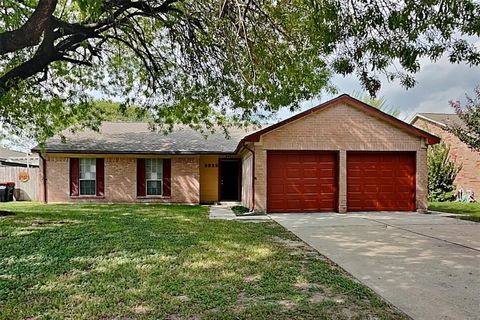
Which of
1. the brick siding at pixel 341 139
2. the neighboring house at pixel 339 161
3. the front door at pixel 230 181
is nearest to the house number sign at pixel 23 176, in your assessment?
the front door at pixel 230 181

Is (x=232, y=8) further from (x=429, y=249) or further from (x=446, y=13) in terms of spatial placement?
(x=429, y=249)

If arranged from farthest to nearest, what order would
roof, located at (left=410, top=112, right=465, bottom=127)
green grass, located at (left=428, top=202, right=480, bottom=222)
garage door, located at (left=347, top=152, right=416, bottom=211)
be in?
roof, located at (left=410, top=112, right=465, bottom=127)
garage door, located at (left=347, top=152, right=416, bottom=211)
green grass, located at (left=428, top=202, right=480, bottom=222)

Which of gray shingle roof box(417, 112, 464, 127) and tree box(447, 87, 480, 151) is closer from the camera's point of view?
tree box(447, 87, 480, 151)

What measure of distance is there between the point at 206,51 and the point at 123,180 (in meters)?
9.33

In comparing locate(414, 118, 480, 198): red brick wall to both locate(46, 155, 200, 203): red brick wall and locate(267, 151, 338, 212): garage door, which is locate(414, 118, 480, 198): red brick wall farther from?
locate(46, 155, 200, 203): red brick wall

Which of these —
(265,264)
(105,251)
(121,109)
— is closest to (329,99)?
(121,109)

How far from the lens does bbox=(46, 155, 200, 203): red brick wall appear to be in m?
16.4

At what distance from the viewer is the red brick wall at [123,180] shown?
53.9 feet

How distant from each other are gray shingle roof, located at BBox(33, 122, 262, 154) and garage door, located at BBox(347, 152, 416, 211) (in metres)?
6.29

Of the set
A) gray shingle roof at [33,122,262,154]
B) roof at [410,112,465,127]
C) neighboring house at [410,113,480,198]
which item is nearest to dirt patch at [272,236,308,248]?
gray shingle roof at [33,122,262,154]

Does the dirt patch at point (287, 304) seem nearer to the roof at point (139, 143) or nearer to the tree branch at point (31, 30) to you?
the tree branch at point (31, 30)

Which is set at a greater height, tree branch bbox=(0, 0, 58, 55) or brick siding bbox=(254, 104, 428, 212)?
tree branch bbox=(0, 0, 58, 55)

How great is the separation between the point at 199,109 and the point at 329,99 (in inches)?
184

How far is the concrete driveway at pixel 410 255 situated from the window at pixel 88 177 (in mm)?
9610
